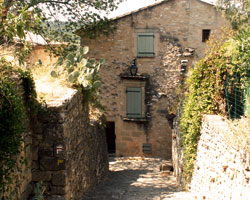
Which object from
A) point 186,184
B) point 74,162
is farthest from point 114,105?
point 74,162

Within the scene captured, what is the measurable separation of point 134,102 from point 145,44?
253 cm

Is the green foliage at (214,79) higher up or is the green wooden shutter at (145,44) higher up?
the green wooden shutter at (145,44)

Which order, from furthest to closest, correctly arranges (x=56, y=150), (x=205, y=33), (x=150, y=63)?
(x=150, y=63), (x=205, y=33), (x=56, y=150)

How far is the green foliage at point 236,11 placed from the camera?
38.0 feet

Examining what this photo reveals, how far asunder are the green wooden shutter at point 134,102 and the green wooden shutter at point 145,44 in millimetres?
1571

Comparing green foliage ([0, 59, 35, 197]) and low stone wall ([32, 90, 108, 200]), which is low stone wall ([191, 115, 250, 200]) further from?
green foliage ([0, 59, 35, 197])

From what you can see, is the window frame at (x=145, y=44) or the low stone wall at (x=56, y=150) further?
the window frame at (x=145, y=44)

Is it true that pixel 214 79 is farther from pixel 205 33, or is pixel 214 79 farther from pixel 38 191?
pixel 205 33

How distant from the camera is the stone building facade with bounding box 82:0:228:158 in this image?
12852 millimetres

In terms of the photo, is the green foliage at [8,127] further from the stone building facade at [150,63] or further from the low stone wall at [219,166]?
the stone building facade at [150,63]

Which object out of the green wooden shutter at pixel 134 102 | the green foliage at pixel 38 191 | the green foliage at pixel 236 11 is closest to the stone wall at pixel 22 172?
the green foliage at pixel 38 191

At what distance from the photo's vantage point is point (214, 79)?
5.97 m

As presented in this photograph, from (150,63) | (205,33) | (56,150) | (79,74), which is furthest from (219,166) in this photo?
(205,33)

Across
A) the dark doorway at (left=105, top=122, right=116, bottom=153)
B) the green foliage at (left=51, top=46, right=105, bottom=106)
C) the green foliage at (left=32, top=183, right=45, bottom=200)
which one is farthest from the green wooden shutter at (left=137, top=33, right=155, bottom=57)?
the green foliage at (left=32, top=183, right=45, bottom=200)
